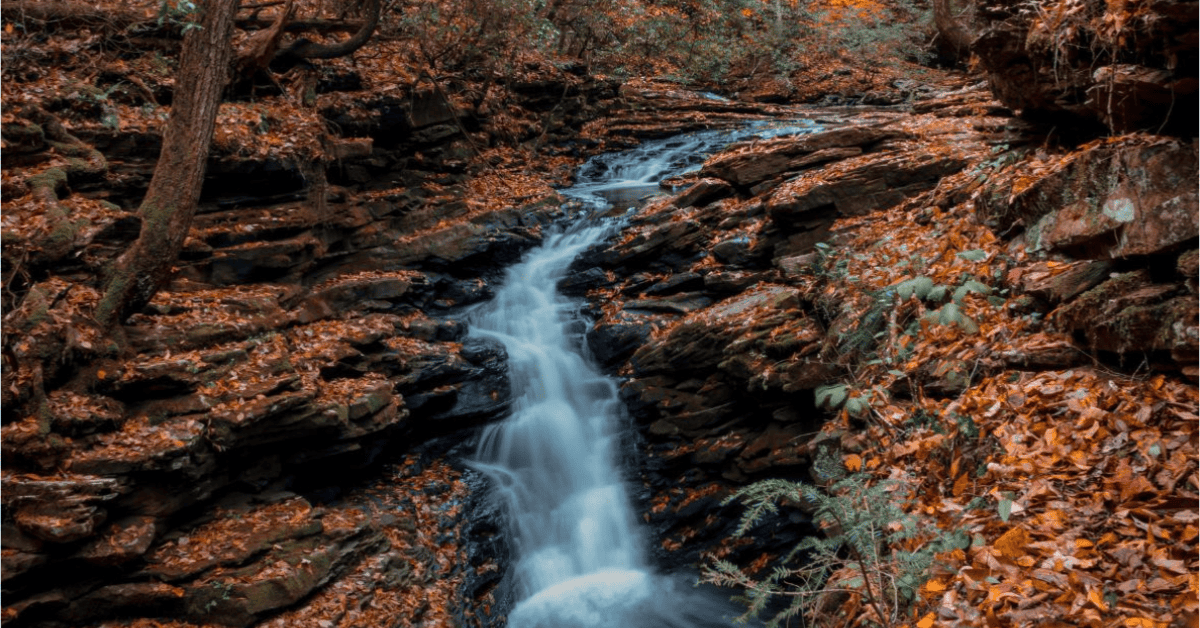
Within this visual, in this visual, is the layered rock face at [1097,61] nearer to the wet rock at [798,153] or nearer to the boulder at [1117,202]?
the boulder at [1117,202]


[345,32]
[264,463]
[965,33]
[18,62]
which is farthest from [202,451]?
[965,33]

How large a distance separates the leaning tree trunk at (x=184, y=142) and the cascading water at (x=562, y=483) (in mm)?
4338

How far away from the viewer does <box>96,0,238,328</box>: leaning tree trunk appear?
25.7ft

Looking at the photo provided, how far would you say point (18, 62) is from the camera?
937 cm

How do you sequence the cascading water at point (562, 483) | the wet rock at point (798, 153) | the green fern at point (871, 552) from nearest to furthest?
1. the green fern at point (871, 552)
2. the cascading water at point (562, 483)
3. the wet rock at point (798, 153)

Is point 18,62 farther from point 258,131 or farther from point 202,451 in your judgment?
point 202,451

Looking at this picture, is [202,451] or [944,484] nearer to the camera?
[944,484]

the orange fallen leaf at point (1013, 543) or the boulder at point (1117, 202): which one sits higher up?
the boulder at point (1117, 202)

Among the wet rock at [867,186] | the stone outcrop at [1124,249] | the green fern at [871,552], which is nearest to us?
the green fern at [871,552]

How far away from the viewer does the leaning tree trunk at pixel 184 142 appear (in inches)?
308

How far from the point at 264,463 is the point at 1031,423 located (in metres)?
7.10

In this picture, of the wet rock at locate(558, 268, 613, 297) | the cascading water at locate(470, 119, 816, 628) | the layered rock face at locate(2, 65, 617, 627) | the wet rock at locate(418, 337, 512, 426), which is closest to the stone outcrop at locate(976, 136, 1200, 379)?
the cascading water at locate(470, 119, 816, 628)

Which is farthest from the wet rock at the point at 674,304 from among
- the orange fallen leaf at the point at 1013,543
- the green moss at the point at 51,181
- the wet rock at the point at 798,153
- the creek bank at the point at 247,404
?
the green moss at the point at 51,181

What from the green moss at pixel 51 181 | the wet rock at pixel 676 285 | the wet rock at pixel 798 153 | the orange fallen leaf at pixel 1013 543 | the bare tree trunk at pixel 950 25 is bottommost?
the orange fallen leaf at pixel 1013 543
